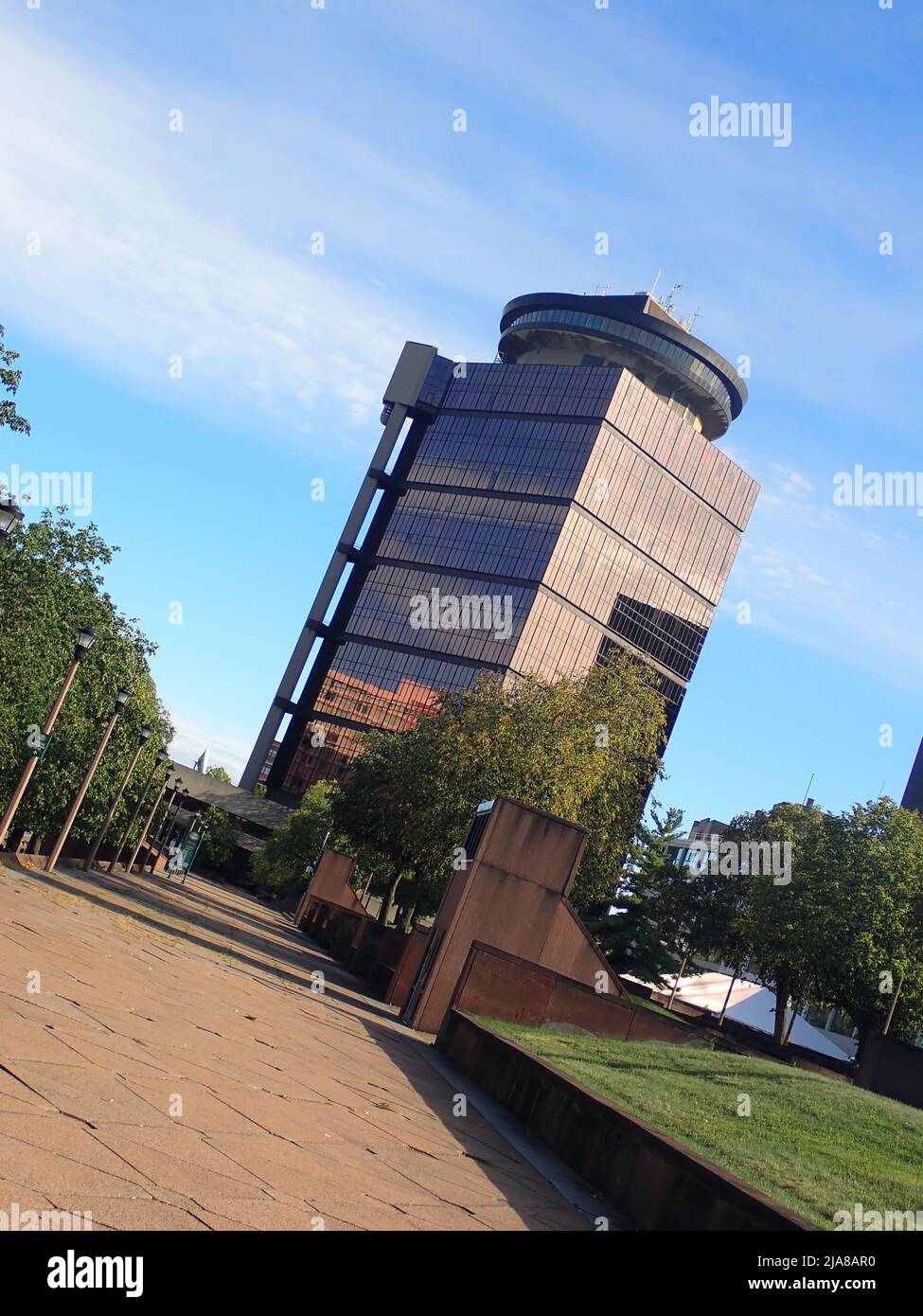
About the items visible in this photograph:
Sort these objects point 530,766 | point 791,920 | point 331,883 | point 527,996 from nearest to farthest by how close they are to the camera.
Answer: point 527,996 → point 530,766 → point 791,920 → point 331,883

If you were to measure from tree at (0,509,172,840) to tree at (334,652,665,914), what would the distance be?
7.98m

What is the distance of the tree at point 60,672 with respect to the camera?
25.9 m

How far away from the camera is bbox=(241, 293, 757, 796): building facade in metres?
105

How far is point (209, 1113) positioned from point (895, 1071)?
51.0ft

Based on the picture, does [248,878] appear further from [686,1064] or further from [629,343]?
[686,1064]

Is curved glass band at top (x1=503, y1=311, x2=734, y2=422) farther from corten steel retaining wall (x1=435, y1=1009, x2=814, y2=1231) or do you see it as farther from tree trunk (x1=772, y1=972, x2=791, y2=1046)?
Answer: corten steel retaining wall (x1=435, y1=1009, x2=814, y2=1231)

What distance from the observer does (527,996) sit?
18.2m

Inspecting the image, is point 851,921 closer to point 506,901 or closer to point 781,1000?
point 781,1000

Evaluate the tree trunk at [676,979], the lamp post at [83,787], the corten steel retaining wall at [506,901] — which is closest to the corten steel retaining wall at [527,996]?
the corten steel retaining wall at [506,901]

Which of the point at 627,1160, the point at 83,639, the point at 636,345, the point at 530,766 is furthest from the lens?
the point at 636,345

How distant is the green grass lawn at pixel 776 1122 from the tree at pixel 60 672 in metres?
14.1

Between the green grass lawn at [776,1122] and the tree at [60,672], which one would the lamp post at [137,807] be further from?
the green grass lawn at [776,1122]

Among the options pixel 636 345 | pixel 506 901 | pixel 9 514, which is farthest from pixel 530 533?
pixel 9 514

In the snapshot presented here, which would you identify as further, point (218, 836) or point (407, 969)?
point (218, 836)
